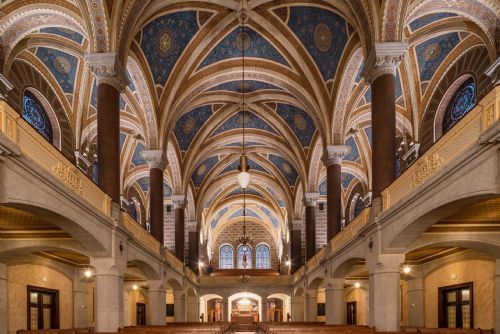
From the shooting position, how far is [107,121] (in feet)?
47.6

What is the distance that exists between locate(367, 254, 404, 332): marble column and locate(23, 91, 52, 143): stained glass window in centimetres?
1375

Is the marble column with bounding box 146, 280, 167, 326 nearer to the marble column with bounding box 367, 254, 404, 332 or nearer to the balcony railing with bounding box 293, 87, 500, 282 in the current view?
the balcony railing with bounding box 293, 87, 500, 282

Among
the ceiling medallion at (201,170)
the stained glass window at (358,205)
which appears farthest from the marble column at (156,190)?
the stained glass window at (358,205)

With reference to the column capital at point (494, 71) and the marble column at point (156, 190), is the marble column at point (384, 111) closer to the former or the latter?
the column capital at point (494, 71)

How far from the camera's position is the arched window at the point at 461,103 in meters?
18.5

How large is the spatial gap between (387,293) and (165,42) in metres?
A: 12.9

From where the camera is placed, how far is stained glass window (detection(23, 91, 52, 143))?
771 inches

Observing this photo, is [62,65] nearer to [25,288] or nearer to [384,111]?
[25,288]

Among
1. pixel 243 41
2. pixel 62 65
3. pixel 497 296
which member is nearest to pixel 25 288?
pixel 62 65

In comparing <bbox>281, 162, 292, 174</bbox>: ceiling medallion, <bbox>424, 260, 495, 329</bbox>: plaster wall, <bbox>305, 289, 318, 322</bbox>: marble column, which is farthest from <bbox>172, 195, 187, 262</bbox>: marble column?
<bbox>424, 260, 495, 329</bbox>: plaster wall

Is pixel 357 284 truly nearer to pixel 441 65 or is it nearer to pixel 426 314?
pixel 426 314

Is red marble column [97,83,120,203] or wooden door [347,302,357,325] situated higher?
red marble column [97,83,120,203]

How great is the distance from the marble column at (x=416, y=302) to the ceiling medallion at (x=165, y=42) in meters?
13.1

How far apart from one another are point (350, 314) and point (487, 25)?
724 inches
